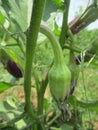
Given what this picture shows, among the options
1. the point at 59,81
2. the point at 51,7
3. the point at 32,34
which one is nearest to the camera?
the point at 32,34

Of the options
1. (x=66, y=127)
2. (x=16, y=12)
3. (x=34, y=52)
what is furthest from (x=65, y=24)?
(x=66, y=127)

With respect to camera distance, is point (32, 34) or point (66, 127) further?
point (66, 127)

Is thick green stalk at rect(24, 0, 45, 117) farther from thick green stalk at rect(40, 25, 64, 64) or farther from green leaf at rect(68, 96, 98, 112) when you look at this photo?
green leaf at rect(68, 96, 98, 112)

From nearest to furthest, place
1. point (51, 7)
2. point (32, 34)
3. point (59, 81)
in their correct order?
1. point (32, 34)
2. point (59, 81)
3. point (51, 7)

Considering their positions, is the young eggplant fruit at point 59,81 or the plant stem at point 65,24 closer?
the young eggplant fruit at point 59,81

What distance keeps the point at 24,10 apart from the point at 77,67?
153 mm

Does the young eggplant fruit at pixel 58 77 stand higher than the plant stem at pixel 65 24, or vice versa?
the plant stem at pixel 65 24

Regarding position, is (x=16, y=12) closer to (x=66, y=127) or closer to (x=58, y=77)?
(x=58, y=77)

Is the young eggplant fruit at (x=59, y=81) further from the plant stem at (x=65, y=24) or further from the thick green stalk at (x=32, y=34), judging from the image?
the plant stem at (x=65, y=24)

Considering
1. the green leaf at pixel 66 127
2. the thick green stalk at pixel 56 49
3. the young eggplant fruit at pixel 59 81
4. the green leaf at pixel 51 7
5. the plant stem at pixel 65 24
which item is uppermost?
the green leaf at pixel 51 7

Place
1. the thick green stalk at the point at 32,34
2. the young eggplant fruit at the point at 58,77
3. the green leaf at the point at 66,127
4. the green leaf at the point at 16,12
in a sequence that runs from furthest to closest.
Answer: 1. the green leaf at the point at 66,127
2. the green leaf at the point at 16,12
3. the young eggplant fruit at the point at 58,77
4. the thick green stalk at the point at 32,34

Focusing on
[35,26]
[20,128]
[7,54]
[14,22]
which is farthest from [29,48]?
[20,128]

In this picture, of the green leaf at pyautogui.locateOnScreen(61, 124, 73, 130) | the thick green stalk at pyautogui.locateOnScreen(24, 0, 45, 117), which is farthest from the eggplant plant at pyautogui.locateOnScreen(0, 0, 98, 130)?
the green leaf at pyautogui.locateOnScreen(61, 124, 73, 130)

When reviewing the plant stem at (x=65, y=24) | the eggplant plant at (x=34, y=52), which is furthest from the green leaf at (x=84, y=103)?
the plant stem at (x=65, y=24)
